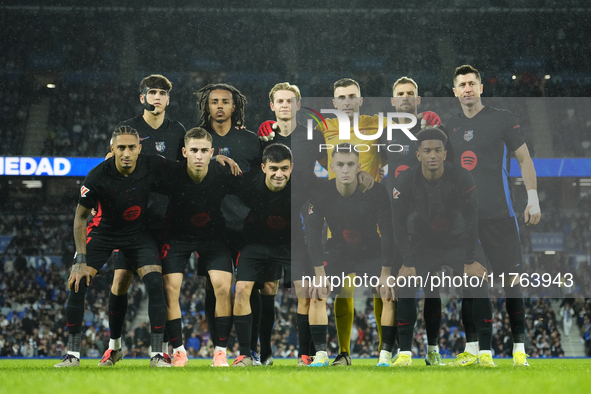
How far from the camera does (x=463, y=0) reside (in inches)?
782

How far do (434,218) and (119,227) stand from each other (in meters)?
2.94

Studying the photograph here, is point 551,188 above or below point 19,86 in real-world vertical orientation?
below

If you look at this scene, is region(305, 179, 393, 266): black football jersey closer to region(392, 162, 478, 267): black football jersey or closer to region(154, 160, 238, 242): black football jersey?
region(392, 162, 478, 267): black football jersey

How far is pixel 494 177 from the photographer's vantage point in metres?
6.17

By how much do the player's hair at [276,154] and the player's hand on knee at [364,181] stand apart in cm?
73

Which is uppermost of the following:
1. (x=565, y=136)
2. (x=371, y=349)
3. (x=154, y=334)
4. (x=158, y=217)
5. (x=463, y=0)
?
(x=463, y=0)

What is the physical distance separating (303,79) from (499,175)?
15.6m

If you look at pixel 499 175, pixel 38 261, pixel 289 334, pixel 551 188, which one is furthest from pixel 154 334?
pixel 38 261

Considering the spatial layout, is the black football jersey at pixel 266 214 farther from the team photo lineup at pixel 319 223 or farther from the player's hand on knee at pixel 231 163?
the player's hand on knee at pixel 231 163

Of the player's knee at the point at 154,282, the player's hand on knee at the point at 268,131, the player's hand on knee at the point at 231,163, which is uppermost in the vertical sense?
the player's hand on knee at the point at 268,131

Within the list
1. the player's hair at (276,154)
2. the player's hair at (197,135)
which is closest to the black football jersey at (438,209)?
the player's hair at (276,154)

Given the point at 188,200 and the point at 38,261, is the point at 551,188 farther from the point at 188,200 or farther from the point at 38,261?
the point at 38,261

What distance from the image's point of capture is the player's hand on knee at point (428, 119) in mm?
6426

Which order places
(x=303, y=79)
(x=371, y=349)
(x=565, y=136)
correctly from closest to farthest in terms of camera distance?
(x=565, y=136) → (x=371, y=349) → (x=303, y=79)
